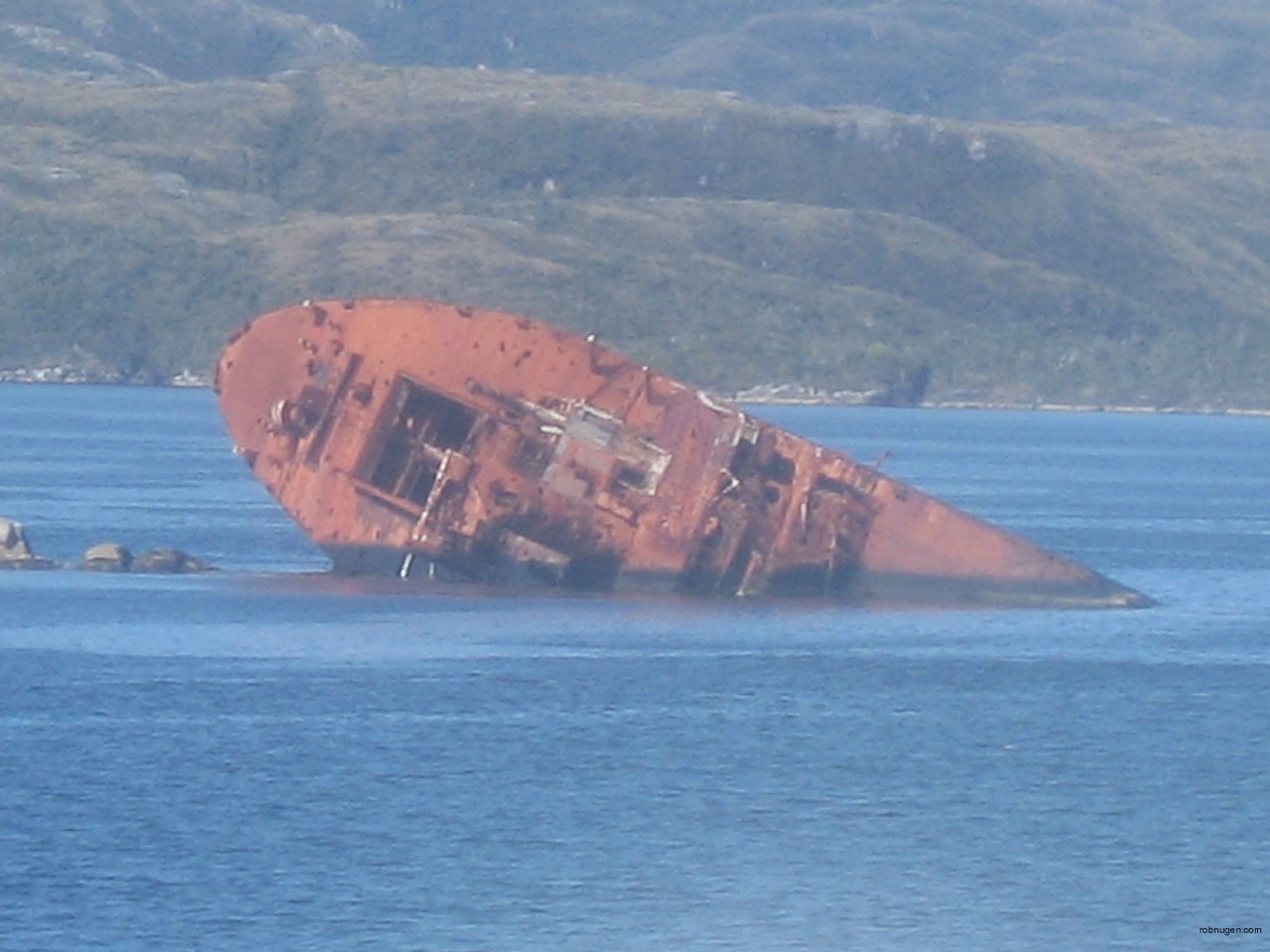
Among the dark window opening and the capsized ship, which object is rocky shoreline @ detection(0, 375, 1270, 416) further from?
the dark window opening

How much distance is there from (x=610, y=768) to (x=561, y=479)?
602 inches

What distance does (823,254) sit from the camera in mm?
196250

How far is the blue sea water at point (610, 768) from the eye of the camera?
30172 mm

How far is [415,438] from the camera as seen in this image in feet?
177

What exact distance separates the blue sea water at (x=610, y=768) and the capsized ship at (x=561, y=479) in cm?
102

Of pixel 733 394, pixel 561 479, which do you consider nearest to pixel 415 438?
pixel 561 479

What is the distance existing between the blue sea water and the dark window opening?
1986mm

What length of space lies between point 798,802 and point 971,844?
3.04m

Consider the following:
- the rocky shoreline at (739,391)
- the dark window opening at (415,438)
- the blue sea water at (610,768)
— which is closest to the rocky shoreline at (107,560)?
the blue sea water at (610,768)

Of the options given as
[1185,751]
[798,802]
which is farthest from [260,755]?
[1185,751]

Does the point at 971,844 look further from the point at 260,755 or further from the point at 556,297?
the point at 556,297

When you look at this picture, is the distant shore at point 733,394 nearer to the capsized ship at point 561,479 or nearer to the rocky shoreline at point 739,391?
the rocky shoreline at point 739,391

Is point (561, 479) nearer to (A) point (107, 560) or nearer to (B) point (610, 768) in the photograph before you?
(A) point (107, 560)

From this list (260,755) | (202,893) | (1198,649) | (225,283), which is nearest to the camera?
(202,893)
